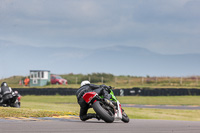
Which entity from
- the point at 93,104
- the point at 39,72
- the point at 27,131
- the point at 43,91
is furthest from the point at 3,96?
the point at 39,72

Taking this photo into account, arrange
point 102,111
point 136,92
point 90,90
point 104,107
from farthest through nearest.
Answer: point 136,92
point 90,90
point 104,107
point 102,111

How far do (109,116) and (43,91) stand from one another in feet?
98.5

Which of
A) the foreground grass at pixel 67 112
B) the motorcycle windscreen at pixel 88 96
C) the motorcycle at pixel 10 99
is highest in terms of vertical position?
the motorcycle windscreen at pixel 88 96

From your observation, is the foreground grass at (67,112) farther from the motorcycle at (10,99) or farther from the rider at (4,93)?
the rider at (4,93)

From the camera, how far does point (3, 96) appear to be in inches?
617

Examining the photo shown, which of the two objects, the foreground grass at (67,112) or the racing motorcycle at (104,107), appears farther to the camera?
the foreground grass at (67,112)

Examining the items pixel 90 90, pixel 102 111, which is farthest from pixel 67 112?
pixel 102 111

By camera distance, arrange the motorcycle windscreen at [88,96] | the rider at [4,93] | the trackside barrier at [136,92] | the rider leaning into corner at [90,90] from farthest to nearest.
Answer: the trackside barrier at [136,92]
the rider at [4,93]
the rider leaning into corner at [90,90]
the motorcycle windscreen at [88,96]

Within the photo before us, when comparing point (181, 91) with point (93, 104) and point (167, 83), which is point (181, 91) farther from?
point (93, 104)

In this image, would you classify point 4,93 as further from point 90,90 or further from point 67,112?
point 90,90

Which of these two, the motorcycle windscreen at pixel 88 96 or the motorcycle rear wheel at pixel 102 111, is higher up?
the motorcycle windscreen at pixel 88 96

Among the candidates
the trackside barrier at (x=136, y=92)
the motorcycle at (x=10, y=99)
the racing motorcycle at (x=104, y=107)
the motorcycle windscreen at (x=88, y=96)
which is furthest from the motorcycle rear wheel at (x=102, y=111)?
the trackside barrier at (x=136, y=92)

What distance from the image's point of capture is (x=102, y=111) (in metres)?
7.88

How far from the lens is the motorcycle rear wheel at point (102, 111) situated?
788cm
